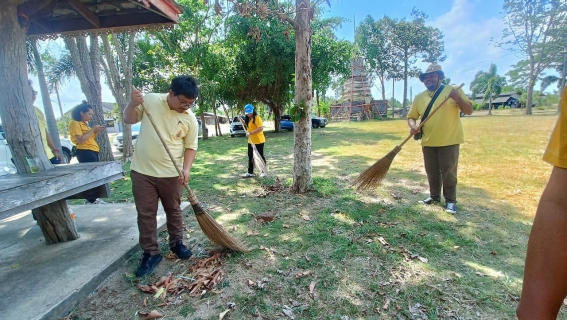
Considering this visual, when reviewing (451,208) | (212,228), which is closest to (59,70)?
(212,228)

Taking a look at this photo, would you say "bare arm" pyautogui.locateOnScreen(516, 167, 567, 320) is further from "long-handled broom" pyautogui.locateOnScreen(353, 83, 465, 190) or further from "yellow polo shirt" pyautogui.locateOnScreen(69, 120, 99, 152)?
"yellow polo shirt" pyautogui.locateOnScreen(69, 120, 99, 152)

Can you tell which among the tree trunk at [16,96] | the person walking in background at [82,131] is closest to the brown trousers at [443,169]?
the tree trunk at [16,96]

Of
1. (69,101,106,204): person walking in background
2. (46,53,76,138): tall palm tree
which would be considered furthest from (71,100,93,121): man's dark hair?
(46,53,76,138): tall palm tree

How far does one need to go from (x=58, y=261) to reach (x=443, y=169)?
484cm

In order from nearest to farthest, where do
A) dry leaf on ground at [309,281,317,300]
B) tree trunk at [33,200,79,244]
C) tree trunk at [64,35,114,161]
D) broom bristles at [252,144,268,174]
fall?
dry leaf on ground at [309,281,317,300], tree trunk at [33,200,79,244], broom bristles at [252,144,268,174], tree trunk at [64,35,114,161]

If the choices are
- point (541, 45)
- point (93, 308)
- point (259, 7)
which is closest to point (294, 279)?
point (93, 308)

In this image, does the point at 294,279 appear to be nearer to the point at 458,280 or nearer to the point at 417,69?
the point at 458,280

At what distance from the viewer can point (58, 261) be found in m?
2.89

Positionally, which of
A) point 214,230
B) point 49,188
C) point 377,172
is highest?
point 49,188

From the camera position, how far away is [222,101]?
739 inches

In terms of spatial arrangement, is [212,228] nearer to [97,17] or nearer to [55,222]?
[55,222]

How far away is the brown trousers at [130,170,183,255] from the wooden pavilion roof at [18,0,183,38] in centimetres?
192

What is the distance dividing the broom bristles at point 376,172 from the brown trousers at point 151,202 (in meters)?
2.92

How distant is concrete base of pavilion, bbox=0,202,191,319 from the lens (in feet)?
7.48
